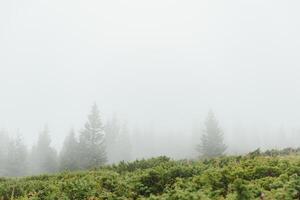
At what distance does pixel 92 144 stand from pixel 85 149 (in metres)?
2.24

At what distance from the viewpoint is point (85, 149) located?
214ft

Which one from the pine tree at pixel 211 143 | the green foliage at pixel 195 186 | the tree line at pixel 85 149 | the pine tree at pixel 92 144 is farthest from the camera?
the pine tree at pixel 92 144

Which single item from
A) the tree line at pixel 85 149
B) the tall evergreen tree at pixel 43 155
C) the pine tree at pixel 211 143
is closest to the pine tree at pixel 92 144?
the tree line at pixel 85 149

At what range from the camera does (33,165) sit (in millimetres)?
96500

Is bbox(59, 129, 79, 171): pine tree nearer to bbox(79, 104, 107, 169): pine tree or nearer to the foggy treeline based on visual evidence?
the foggy treeline

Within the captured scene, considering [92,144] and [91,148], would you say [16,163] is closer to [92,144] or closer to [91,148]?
[92,144]

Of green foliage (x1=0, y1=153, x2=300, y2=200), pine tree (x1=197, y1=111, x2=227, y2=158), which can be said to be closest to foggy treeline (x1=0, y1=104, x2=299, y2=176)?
pine tree (x1=197, y1=111, x2=227, y2=158)

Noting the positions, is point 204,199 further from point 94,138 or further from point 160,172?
point 94,138

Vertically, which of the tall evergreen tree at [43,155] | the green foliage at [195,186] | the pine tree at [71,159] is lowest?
the green foliage at [195,186]

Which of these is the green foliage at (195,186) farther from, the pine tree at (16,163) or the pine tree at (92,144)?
the pine tree at (16,163)

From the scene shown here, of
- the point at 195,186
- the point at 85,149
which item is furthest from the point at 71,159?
the point at 195,186

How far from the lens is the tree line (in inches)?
2424

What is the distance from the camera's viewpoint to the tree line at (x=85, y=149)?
202 ft

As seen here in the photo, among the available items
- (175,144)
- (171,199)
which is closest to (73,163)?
(171,199)
